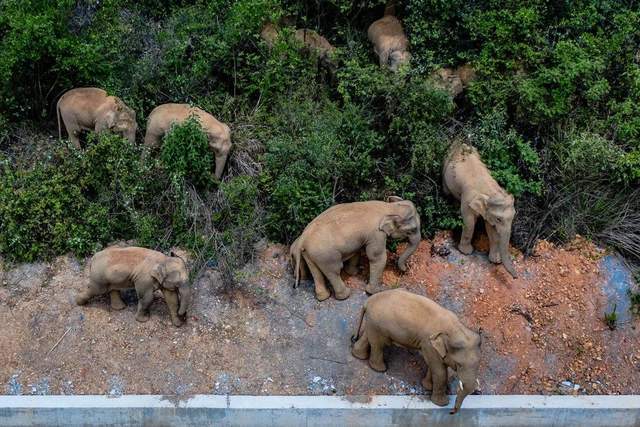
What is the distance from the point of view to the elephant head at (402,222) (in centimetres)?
976

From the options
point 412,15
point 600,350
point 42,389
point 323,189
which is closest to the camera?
point 42,389

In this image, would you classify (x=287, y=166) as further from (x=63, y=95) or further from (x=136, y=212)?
(x=63, y=95)

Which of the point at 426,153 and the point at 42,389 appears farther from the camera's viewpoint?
the point at 426,153

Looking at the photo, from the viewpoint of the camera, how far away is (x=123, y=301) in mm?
9828

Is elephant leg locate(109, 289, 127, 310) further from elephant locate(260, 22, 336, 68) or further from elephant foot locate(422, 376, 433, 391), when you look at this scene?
elephant locate(260, 22, 336, 68)

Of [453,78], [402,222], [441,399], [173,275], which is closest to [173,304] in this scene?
[173,275]

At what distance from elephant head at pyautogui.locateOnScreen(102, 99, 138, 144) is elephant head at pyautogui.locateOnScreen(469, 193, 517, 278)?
189 inches

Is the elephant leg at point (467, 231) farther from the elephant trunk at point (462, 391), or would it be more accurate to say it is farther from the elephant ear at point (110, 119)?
the elephant ear at point (110, 119)

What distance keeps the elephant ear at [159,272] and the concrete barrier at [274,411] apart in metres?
1.33

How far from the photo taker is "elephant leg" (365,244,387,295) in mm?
9797

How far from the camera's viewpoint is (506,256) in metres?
10.1

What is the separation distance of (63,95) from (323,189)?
402cm

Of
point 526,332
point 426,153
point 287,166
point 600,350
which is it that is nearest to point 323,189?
point 287,166

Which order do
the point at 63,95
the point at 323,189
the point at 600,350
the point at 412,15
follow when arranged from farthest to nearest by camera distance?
1. the point at 412,15
2. the point at 63,95
3. the point at 323,189
4. the point at 600,350
